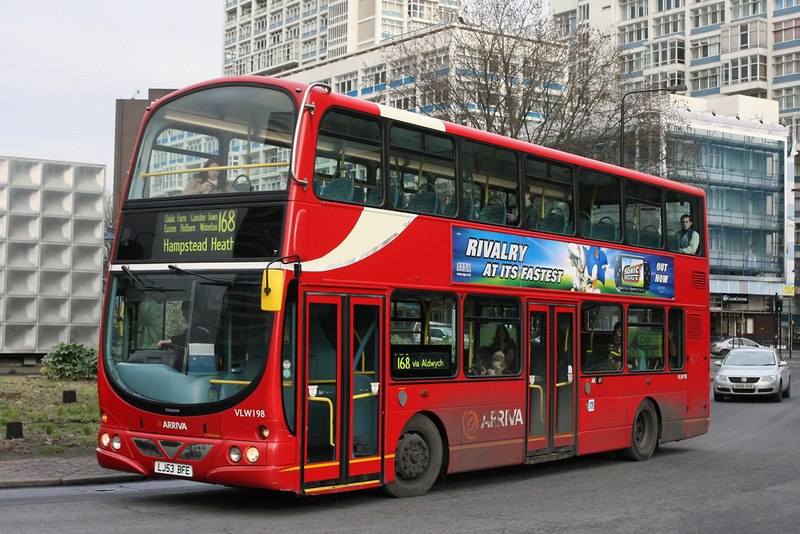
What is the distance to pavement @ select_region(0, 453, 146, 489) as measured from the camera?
12156mm

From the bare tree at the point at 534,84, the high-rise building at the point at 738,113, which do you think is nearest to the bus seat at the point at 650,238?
the bare tree at the point at 534,84

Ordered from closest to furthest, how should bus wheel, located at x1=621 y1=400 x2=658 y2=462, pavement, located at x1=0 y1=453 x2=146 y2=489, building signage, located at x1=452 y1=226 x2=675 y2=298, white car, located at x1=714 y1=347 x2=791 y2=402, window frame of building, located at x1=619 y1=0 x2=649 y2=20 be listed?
pavement, located at x1=0 y1=453 x2=146 y2=489 < building signage, located at x1=452 y1=226 x2=675 y2=298 < bus wheel, located at x1=621 y1=400 x2=658 y2=462 < white car, located at x1=714 y1=347 x2=791 y2=402 < window frame of building, located at x1=619 y1=0 x2=649 y2=20

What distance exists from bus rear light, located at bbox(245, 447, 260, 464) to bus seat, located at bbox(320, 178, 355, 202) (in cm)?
262

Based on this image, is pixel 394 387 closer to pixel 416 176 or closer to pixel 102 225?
pixel 416 176

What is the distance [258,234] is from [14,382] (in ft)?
48.4

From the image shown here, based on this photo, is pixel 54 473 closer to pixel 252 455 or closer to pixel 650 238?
pixel 252 455

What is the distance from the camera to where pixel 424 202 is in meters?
12.0

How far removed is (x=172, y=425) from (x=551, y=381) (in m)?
5.83

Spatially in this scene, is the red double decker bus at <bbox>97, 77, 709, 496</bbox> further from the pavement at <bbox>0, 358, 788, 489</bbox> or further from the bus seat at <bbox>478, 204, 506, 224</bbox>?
the pavement at <bbox>0, 358, 788, 489</bbox>

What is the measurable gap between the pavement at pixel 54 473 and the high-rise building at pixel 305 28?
90577 mm

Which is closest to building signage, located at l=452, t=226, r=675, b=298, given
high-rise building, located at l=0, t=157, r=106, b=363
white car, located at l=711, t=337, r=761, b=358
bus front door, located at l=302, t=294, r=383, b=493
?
bus front door, located at l=302, t=294, r=383, b=493

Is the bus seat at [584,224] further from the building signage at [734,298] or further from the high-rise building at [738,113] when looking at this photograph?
the building signage at [734,298]

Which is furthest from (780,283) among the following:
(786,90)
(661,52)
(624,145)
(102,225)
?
(102,225)

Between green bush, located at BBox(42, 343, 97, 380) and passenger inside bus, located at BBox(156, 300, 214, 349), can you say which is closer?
passenger inside bus, located at BBox(156, 300, 214, 349)
